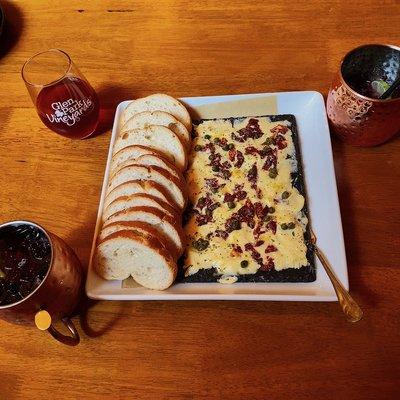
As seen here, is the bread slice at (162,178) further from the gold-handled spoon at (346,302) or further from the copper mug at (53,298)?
the gold-handled spoon at (346,302)

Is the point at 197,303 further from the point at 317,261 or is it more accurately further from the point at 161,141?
the point at 161,141

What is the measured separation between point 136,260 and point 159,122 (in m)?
0.55

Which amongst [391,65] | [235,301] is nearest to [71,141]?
[235,301]

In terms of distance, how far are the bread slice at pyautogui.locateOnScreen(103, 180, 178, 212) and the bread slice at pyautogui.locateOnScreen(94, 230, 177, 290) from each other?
159 millimetres

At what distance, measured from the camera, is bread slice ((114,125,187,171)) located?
1485mm

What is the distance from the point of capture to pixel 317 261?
4.19 feet

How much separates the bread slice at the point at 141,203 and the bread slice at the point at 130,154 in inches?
6.8

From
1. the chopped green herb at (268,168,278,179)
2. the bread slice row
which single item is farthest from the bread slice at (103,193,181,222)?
the chopped green herb at (268,168,278,179)

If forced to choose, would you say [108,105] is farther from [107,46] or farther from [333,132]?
[333,132]

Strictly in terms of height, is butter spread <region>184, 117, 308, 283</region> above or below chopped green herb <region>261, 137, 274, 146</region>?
below

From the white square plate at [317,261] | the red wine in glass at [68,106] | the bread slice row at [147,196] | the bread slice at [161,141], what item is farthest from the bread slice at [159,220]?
the red wine in glass at [68,106]

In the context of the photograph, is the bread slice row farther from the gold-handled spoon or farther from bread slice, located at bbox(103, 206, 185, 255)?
the gold-handled spoon

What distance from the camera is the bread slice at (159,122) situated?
5.05 ft

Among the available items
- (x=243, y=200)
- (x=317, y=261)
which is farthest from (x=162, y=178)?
(x=317, y=261)
